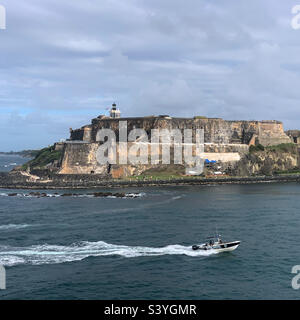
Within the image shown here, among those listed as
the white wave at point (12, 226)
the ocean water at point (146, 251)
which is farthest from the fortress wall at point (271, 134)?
the white wave at point (12, 226)

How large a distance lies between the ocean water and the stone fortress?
26.8 metres

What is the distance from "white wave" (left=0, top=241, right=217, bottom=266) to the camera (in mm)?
27453

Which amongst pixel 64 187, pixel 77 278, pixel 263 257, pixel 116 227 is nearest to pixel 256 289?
pixel 263 257

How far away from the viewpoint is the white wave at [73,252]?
27453mm

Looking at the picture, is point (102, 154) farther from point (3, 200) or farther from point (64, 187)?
point (3, 200)

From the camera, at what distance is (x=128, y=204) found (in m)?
50.1

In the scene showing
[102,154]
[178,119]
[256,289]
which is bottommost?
[256,289]

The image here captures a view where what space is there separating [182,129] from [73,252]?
65.7 m

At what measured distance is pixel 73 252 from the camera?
1138 inches

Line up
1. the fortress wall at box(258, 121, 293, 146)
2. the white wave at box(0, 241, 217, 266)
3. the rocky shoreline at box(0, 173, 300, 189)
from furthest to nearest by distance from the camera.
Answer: the fortress wall at box(258, 121, 293, 146), the rocky shoreline at box(0, 173, 300, 189), the white wave at box(0, 241, 217, 266)

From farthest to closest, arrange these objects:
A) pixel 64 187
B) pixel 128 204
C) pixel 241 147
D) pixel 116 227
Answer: pixel 241 147
pixel 64 187
pixel 128 204
pixel 116 227

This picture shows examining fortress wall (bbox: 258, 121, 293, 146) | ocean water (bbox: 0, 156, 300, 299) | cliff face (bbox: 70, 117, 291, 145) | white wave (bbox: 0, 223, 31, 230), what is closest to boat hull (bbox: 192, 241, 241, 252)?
ocean water (bbox: 0, 156, 300, 299)

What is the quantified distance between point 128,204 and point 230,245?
73.2 ft

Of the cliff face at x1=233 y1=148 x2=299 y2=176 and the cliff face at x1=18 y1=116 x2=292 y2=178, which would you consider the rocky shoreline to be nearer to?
the cliff face at x1=18 y1=116 x2=292 y2=178
